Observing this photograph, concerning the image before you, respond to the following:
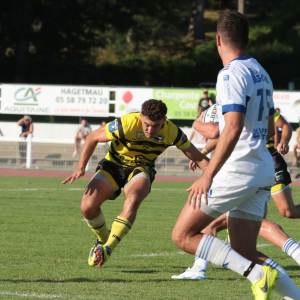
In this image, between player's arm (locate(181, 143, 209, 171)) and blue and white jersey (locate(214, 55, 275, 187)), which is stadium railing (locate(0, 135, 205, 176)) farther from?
blue and white jersey (locate(214, 55, 275, 187))

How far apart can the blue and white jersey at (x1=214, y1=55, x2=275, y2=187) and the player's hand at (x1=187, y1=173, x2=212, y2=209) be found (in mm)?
171

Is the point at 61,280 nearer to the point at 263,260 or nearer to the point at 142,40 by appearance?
the point at 263,260

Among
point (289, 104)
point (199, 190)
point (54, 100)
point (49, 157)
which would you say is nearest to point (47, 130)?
point (54, 100)

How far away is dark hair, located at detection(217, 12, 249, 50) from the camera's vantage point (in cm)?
393

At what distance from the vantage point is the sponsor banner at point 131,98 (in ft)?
74.4


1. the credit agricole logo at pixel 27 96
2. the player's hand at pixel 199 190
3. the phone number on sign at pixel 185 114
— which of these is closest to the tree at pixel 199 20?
the credit agricole logo at pixel 27 96

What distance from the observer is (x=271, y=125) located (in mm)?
4543

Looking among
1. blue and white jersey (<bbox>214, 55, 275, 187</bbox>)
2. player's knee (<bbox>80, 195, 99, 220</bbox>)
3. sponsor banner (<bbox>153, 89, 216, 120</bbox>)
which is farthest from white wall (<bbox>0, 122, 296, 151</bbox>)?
blue and white jersey (<bbox>214, 55, 275, 187</bbox>)

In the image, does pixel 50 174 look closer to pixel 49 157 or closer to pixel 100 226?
pixel 49 157

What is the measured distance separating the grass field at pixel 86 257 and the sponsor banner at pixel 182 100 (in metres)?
11.4

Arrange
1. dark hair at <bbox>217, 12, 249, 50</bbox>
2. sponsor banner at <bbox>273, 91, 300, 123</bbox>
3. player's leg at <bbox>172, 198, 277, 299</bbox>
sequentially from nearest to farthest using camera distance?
player's leg at <bbox>172, 198, 277, 299</bbox>, dark hair at <bbox>217, 12, 249, 50</bbox>, sponsor banner at <bbox>273, 91, 300, 123</bbox>

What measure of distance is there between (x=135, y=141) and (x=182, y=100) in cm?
1647

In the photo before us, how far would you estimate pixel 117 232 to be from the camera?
5605mm

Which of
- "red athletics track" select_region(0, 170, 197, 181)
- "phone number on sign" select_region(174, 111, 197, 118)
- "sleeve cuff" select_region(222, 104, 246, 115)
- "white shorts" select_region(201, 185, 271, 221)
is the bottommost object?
"red athletics track" select_region(0, 170, 197, 181)
